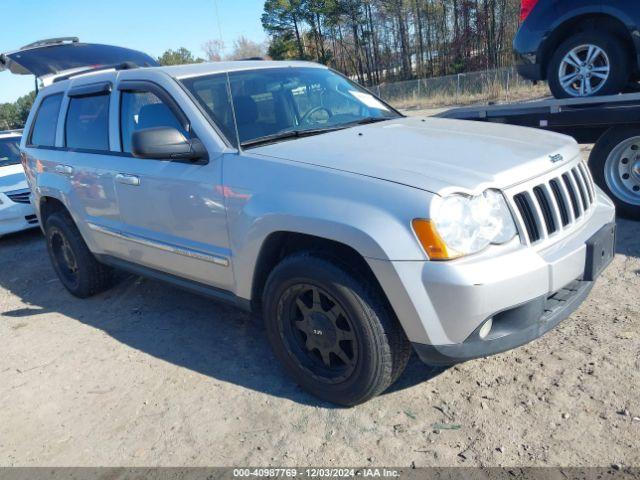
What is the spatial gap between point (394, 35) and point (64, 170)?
47303 millimetres

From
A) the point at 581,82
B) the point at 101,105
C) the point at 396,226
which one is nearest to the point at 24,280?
the point at 101,105

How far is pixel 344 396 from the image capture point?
2877 millimetres

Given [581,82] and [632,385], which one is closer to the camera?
[632,385]

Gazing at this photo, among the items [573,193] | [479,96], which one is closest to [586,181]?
[573,193]

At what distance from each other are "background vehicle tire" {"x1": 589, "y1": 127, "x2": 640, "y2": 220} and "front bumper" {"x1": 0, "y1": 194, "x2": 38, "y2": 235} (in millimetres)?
6971

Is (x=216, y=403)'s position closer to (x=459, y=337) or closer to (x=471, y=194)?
(x=459, y=337)

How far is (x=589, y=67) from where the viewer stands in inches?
214

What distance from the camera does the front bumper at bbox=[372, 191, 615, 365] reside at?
235 cm

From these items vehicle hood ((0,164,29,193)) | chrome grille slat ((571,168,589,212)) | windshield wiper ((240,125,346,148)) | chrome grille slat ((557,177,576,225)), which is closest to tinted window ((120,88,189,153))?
windshield wiper ((240,125,346,148))

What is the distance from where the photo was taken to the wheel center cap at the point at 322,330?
2844 millimetres

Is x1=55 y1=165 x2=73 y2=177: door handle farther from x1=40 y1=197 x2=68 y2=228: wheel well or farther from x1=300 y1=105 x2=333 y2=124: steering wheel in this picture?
x1=300 y1=105 x2=333 y2=124: steering wheel

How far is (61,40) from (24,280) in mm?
3849

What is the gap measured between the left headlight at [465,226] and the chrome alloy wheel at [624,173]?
3011 mm

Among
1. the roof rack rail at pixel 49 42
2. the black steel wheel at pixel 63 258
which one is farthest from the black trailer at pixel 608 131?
the roof rack rail at pixel 49 42
